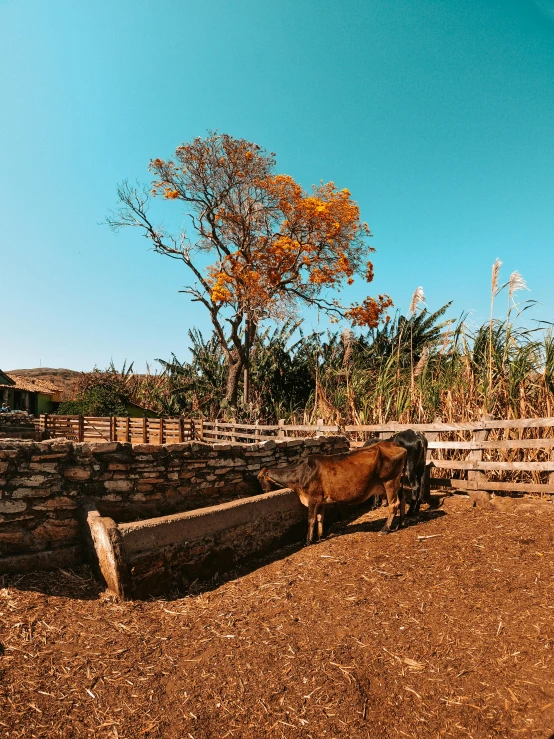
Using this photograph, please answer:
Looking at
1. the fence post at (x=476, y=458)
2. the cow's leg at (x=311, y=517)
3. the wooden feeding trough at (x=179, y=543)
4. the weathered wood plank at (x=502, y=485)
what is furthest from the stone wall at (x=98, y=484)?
the fence post at (x=476, y=458)

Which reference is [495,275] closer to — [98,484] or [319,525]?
[319,525]

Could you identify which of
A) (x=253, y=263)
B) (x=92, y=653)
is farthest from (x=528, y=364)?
(x=253, y=263)

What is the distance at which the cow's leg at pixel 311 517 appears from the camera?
18.3 ft

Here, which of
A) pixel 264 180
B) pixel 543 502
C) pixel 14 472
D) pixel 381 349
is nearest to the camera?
pixel 14 472

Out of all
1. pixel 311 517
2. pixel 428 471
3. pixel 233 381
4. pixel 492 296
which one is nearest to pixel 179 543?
pixel 311 517

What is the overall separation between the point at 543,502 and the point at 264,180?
18.2 meters

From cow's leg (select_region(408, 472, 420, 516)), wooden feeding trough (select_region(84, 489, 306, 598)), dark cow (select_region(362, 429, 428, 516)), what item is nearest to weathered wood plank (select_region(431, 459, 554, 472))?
dark cow (select_region(362, 429, 428, 516))

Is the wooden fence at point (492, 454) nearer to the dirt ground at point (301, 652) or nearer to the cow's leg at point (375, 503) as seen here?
the cow's leg at point (375, 503)

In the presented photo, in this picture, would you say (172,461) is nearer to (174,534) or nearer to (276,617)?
(174,534)

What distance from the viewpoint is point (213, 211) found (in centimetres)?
2094

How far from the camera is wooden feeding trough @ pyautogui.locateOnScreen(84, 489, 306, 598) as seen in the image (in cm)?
402

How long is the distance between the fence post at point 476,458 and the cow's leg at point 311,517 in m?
2.72

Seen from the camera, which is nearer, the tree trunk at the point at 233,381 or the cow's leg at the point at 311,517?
the cow's leg at the point at 311,517

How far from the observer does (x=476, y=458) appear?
6.82 m
